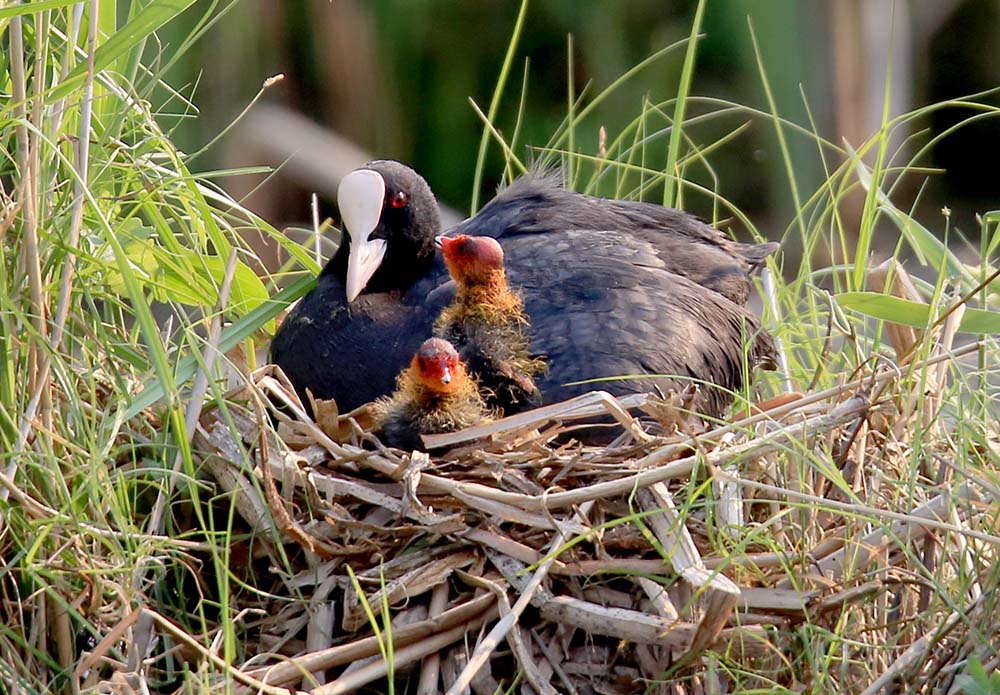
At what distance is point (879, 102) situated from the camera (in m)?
6.43

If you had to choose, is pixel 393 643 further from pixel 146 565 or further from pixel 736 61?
pixel 736 61

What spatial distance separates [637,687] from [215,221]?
3.34 ft

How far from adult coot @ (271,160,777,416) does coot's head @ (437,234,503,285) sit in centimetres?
17

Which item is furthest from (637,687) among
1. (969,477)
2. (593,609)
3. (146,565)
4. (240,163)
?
(240,163)

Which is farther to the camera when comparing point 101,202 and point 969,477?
point 101,202

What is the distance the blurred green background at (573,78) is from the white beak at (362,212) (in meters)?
3.32

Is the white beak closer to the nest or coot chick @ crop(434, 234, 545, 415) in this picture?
coot chick @ crop(434, 234, 545, 415)

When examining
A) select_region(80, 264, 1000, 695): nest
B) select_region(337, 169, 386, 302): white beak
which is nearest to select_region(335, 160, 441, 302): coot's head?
select_region(337, 169, 386, 302): white beak

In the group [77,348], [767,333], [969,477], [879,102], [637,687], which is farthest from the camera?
[879,102]

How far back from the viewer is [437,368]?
2.42 metres

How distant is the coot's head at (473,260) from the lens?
2650 mm

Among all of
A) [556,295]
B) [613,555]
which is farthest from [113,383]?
[556,295]

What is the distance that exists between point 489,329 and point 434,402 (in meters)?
0.27

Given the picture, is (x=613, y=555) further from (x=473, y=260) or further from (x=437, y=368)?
(x=473, y=260)
